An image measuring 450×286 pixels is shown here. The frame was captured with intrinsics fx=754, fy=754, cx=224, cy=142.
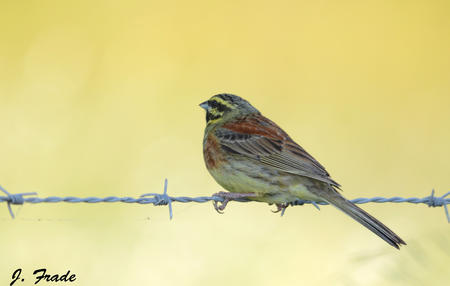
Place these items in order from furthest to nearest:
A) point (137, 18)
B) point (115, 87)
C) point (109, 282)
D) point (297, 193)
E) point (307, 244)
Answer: point (137, 18)
point (115, 87)
point (307, 244)
point (109, 282)
point (297, 193)

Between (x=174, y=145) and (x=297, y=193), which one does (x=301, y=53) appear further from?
(x=297, y=193)

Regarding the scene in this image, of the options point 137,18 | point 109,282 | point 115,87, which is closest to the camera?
point 109,282

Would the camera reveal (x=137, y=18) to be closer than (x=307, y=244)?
No

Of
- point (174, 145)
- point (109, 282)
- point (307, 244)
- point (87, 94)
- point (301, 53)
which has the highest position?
point (301, 53)

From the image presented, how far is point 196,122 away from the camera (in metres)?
10.0

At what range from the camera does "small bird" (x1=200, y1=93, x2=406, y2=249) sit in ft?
18.7

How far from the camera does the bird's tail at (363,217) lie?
5.12 meters

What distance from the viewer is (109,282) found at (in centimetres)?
740

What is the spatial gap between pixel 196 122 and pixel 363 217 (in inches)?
194

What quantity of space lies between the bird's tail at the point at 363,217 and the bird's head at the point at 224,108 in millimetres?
1520

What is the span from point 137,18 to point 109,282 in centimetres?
499

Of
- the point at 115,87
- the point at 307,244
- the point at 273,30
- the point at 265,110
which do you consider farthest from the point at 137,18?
the point at 307,244
